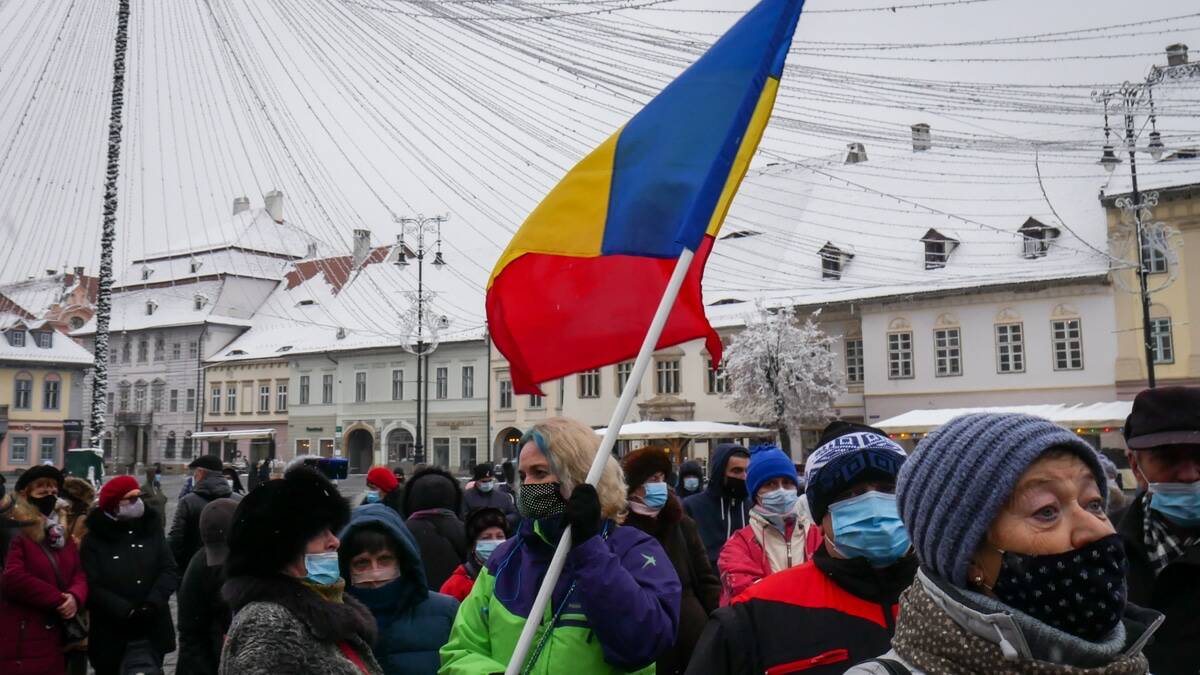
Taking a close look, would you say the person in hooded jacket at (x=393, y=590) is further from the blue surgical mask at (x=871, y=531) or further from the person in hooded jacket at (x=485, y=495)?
the person in hooded jacket at (x=485, y=495)

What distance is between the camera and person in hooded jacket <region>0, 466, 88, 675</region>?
6195 millimetres

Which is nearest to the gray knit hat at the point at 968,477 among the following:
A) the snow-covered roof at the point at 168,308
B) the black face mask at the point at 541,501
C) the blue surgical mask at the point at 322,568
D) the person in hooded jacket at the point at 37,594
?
the black face mask at the point at 541,501

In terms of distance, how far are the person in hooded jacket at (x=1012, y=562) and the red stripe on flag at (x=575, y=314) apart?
266cm

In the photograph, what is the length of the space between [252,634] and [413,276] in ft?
164

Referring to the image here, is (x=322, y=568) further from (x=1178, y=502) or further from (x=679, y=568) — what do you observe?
(x=1178, y=502)

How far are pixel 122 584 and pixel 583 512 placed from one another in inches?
196

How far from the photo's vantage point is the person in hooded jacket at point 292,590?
9.95 ft

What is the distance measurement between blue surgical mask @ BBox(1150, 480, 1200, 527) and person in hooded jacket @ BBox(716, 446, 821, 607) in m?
1.37

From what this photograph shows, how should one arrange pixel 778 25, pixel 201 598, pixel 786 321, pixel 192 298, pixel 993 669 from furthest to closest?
1. pixel 192 298
2. pixel 786 321
3. pixel 201 598
4. pixel 778 25
5. pixel 993 669

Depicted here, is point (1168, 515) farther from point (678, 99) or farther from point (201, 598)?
point (201, 598)

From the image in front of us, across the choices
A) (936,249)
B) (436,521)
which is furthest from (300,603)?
(936,249)

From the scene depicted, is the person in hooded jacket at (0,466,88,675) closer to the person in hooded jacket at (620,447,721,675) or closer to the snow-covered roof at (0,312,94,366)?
the person in hooded jacket at (620,447,721,675)

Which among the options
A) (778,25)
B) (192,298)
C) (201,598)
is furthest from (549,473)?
(192,298)

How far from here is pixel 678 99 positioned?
13.6 ft
